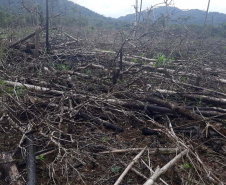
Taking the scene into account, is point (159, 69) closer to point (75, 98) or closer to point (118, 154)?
point (75, 98)

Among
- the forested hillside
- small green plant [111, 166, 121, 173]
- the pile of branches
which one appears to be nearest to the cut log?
the pile of branches

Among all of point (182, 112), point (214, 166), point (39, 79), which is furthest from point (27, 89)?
point (214, 166)

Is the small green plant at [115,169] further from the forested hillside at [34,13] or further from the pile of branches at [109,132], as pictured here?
the forested hillside at [34,13]

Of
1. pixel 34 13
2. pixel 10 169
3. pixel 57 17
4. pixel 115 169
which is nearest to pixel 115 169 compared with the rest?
pixel 115 169

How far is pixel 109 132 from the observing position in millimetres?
3115

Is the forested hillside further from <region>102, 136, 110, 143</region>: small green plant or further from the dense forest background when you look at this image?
<region>102, 136, 110, 143</region>: small green plant

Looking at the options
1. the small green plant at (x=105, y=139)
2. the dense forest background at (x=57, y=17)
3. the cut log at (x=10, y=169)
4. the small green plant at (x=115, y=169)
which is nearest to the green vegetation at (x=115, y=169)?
the small green plant at (x=115, y=169)

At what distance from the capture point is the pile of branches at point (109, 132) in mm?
2139

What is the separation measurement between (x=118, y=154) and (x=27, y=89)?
6.47ft

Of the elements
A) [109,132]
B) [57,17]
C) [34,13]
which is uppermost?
[57,17]

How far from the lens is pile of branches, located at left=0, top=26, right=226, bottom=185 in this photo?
7.02 feet

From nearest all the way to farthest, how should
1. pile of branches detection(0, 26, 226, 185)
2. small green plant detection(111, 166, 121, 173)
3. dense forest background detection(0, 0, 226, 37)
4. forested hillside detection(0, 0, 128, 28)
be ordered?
1. pile of branches detection(0, 26, 226, 185)
2. small green plant detection(111, 166, 121, 173)
3. forested hillside detection(0, 0, 128, 28)
4. dense forest background detection(0, 0, 226, 37)

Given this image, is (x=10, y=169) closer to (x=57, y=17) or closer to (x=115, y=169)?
(x=115, y=169)

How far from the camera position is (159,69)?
5.45 m
